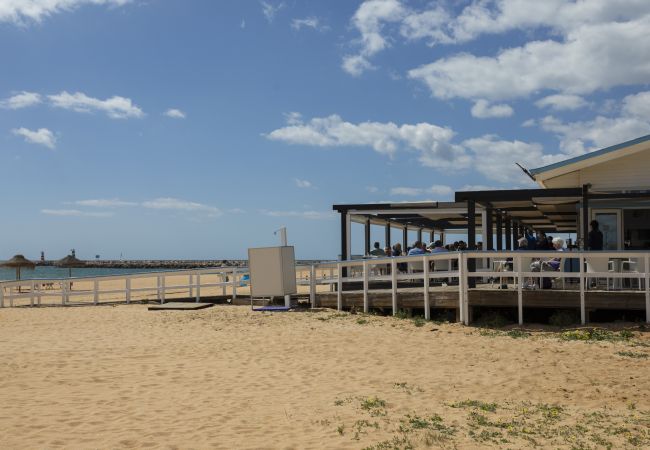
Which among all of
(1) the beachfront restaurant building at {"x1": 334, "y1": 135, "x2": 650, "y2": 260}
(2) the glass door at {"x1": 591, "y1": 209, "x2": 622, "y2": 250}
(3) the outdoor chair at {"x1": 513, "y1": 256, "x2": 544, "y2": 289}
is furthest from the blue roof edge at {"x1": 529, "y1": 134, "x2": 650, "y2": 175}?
(3) the outdoor chair at {"x1": 513, "y1": 256, "x2": 544, "y2": 289}

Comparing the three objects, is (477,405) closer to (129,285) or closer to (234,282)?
(234,282)

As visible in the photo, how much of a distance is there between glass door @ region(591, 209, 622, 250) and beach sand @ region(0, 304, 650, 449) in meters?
5.79

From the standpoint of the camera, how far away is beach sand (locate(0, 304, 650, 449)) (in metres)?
6.64

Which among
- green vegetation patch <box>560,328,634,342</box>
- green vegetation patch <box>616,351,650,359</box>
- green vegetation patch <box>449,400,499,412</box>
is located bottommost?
green vegetation patch <box>449,400,499,412</box>

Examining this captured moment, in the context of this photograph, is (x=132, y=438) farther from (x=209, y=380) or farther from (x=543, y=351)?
(x=543, y=351)

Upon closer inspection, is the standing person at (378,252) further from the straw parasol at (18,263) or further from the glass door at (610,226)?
the straw parasol at (18,263)

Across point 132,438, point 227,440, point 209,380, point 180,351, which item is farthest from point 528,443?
point 180,351

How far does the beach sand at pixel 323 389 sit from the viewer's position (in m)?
6.64

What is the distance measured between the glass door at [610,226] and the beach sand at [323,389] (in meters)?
5.79

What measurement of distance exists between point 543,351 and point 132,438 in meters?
6.74

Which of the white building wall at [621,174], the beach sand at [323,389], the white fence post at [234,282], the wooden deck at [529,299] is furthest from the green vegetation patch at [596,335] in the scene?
the white fence post at [234,282]

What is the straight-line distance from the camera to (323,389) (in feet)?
28.5

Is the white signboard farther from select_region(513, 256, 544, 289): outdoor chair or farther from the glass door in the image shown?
the glass door

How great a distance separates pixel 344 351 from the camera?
1125 cm
